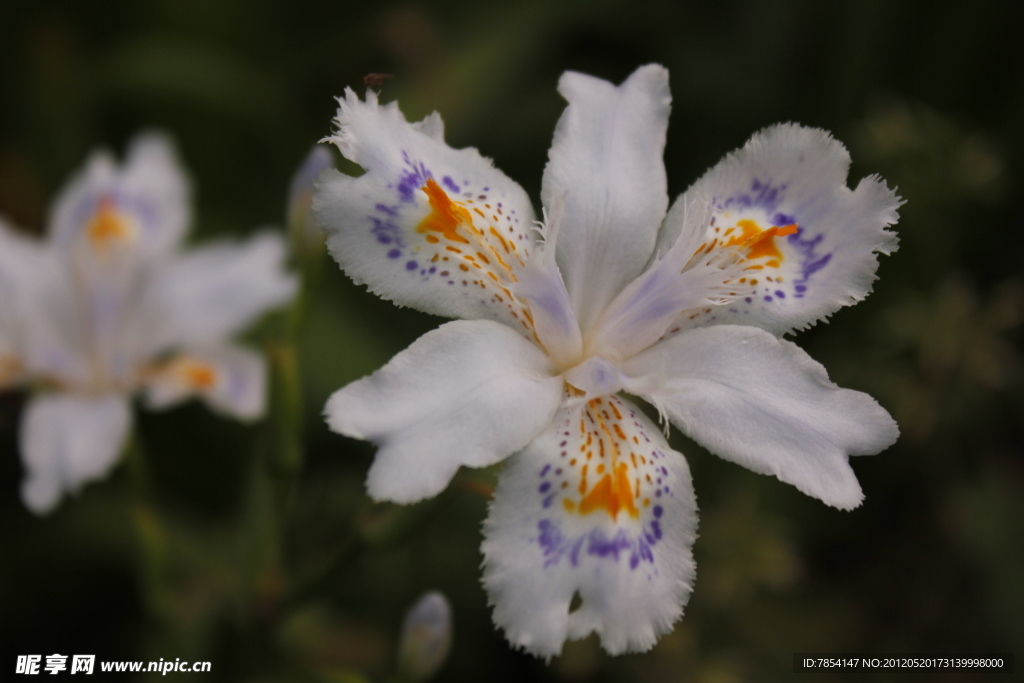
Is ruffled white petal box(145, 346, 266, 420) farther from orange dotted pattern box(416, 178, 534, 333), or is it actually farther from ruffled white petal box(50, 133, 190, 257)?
orange dotted pattern box(416, 178, 534, 333)

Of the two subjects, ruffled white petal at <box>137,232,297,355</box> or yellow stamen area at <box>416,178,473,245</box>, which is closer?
yellow stamen area at <box>416,178,473,245</box>

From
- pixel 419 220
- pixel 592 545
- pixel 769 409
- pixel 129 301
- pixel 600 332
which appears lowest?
pixel 592 545

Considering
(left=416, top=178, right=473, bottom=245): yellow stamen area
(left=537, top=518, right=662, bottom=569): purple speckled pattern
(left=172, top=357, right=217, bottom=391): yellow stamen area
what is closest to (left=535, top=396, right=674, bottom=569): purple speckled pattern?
(left=537, top=518, right=662, bottom=569): purple speckled pattern

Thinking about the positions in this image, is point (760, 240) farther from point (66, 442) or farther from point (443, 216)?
point (66, 442)

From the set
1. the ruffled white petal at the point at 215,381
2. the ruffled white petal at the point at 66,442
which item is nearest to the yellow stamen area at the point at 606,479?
the ruffled white petal at the point at 215,381

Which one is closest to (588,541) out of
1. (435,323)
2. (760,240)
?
(760,240)

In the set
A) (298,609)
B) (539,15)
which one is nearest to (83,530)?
(298,609)
